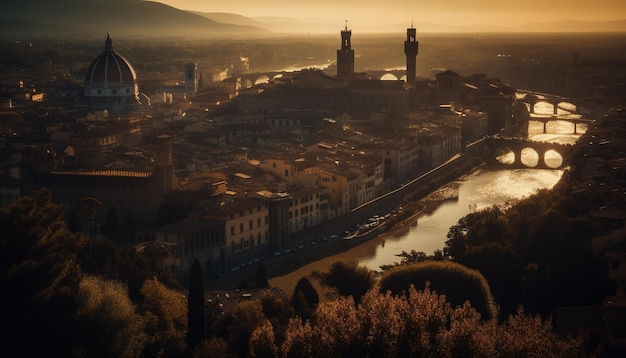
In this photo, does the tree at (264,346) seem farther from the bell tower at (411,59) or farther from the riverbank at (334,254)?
the bell tower at (411,59)

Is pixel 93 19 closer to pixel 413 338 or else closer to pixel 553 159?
pixel 553 159

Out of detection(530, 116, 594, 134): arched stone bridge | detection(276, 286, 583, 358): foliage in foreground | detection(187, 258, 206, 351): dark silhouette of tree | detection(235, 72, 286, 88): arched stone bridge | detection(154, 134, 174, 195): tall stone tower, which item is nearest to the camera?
detection(276, 286, 583, 358): foliage in foreground

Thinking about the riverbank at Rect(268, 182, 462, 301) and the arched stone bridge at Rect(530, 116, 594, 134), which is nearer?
the riverbank at Rect(268, 182, 462, 301)

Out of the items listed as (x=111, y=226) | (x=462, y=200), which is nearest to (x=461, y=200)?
(x=462, y=200)

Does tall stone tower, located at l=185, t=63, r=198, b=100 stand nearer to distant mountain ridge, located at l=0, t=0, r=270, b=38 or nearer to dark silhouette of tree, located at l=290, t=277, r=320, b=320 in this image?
dark silhouette of tree, located at l=290, t=277, r=320, b=320

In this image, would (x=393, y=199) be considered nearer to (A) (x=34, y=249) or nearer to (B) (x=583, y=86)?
(A) (x=34, y=249)

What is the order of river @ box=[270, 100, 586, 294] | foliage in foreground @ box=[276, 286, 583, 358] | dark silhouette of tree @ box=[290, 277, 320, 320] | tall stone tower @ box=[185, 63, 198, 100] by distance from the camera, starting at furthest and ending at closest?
1. tall stone tower @ box=[185, 63, 198, 100]
2. river @ box=[270, 100, 586, 294]
3. dark silhouette of tree @ box=[290, 277, 320, 320]
4. foliage in foreground @ box=[276, 286, 583, 358]

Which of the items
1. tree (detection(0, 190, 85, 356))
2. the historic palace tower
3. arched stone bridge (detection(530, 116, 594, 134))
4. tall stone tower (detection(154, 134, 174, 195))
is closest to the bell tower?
the historic palace tower
